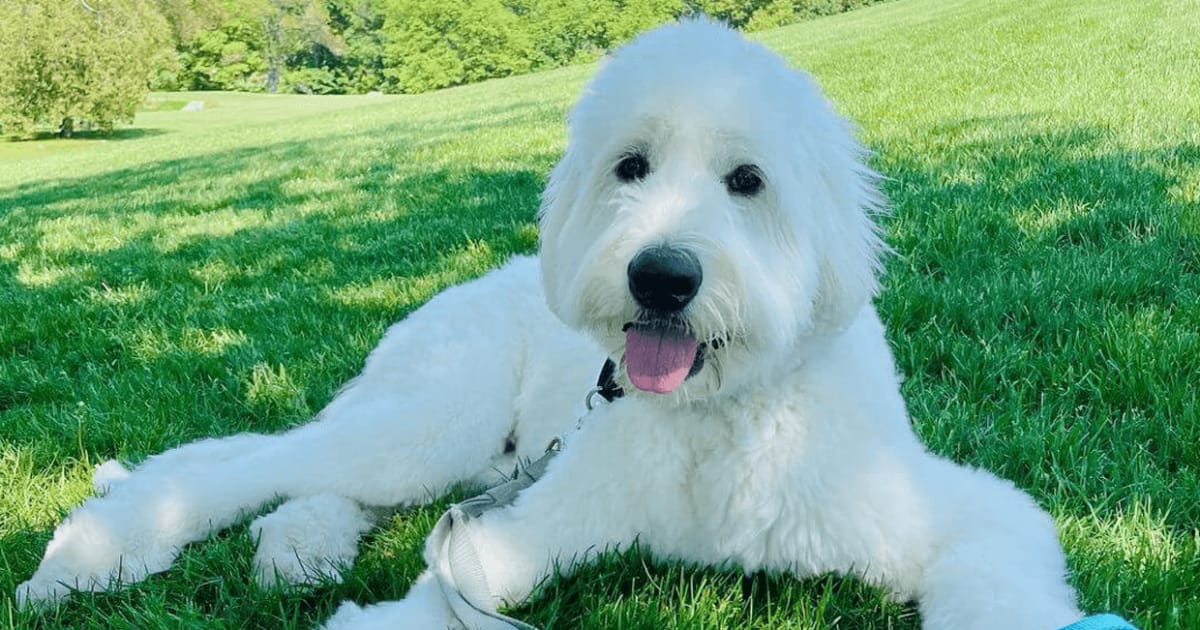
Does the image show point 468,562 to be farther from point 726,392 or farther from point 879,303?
point 879,303

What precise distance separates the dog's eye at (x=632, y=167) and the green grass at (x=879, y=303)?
94 centimetres

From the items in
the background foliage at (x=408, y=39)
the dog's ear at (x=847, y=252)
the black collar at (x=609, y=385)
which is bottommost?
the background foliage at (x=408, y=39)

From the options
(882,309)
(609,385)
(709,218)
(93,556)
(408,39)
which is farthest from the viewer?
(408,39)

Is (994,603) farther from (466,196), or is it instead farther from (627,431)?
(466,196)

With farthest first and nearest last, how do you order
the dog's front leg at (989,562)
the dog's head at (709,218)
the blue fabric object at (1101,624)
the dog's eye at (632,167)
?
the dog's eye at (632,167), the dog's head at (709,218), the dog's front leg at (989,562), the blue fabric object at (1101,624)

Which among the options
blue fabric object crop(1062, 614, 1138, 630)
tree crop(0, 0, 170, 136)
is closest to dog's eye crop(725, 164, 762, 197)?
blue fabric object crop(1062, 614, 1138, 630)

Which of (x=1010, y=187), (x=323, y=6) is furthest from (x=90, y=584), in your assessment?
(x=323, y=6)

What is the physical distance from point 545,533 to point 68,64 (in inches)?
1536

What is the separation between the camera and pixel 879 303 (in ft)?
13.2

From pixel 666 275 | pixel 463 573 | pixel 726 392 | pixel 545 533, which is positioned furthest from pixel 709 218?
pixel 463 573

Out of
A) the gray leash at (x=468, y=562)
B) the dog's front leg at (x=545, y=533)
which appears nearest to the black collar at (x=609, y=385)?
the gray leash at (x=468, y=562)

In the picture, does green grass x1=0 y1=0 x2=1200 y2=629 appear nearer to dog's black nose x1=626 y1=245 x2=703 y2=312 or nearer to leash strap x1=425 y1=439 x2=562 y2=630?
leash strap x1=425 y1=439 x2=562 y2=630

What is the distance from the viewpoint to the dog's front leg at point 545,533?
218 centimetres

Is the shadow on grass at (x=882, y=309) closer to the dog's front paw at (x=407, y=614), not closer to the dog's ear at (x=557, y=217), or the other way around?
the dog's front paw at (x=407, y=614)
